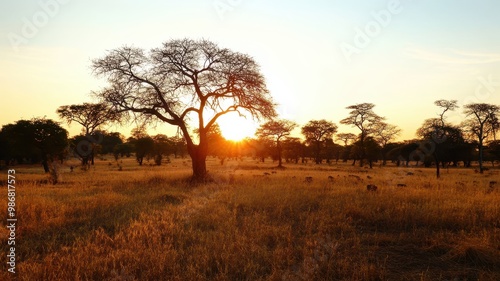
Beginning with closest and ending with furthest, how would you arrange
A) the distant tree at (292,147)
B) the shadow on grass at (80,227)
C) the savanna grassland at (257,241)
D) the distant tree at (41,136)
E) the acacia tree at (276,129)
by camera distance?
the savanna grassland at (257,241)
the shadow on grass at (80,227)
the distant tree at (41,136)
the acacia tree at (276,129)
the distant tree at (292,147)

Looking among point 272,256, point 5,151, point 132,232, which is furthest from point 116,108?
point 5,151

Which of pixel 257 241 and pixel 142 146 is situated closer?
pixel 257 241

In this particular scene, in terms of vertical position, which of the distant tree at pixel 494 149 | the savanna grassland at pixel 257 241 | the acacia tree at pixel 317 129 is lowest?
the savanna grassland at pixel 257 241

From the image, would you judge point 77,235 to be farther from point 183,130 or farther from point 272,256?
point 183,130

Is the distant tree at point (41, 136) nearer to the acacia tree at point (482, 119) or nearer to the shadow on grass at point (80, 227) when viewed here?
the shadow on grass at point (80, 227)

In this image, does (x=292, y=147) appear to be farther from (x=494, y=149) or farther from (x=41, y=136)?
(x=41, y=136)

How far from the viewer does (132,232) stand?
21.1 feet

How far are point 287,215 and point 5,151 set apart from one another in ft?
172

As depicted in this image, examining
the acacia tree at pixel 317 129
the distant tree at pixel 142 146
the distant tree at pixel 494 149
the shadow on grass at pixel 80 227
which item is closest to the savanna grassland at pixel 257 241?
the shadow on grass at pixel 80 227

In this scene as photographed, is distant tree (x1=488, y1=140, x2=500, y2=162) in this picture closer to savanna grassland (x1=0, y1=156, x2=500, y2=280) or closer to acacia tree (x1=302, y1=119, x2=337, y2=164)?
acacia tree (x1=302, y1=119, x2=337, y2=164)

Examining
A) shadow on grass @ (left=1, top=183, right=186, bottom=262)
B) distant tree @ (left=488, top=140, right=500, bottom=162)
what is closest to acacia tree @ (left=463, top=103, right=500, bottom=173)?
distant tree @ (left=488, top=140, right=500, bottom=162)

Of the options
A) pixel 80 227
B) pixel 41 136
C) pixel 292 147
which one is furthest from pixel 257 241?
pixel 292 147

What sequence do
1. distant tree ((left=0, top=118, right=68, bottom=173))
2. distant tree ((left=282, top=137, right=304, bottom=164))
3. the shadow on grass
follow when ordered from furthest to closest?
distant tree ((left=282, top=137, right=304, bottom=164)) < distant tree ((left=0, top=118, right=68, bottom=173)) < the shadow on grass

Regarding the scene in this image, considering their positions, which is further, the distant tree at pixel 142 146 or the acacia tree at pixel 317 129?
the acacia tree at pixel 317 129
